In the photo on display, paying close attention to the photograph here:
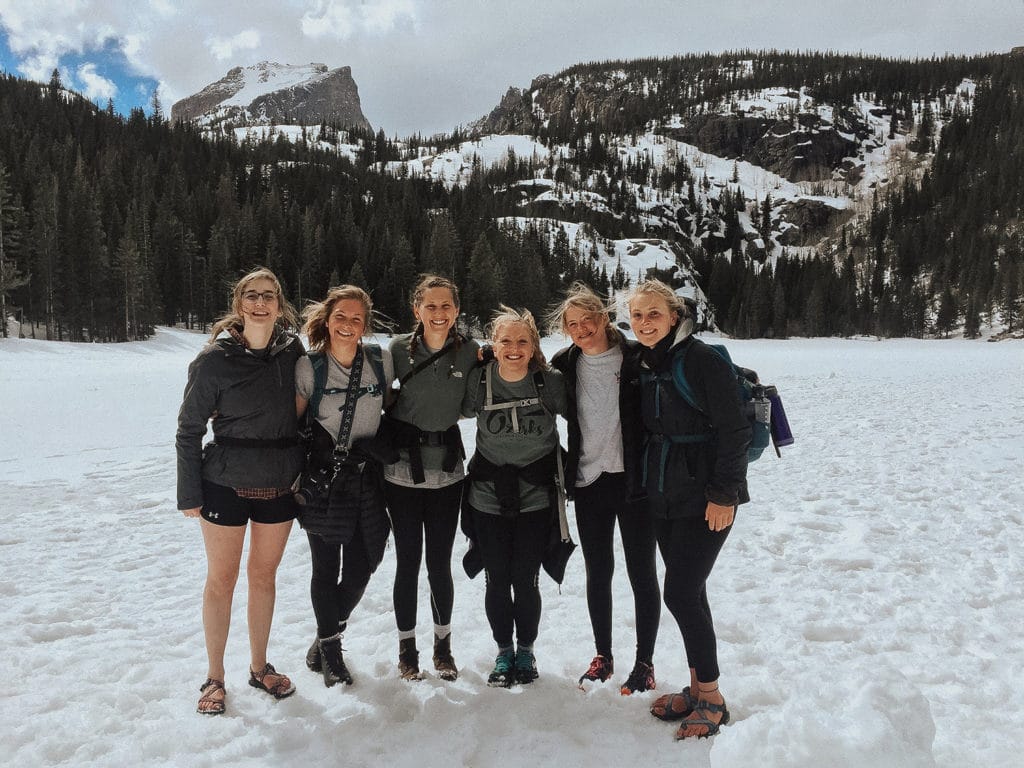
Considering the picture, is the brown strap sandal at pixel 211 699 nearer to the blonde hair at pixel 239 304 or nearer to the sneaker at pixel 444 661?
the sneaker at pixel 444 661

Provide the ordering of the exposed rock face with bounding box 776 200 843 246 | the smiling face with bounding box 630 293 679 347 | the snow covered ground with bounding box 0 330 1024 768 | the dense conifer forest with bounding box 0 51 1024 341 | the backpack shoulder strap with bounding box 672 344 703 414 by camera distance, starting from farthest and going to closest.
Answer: the exposed rock face with bounding box 776 200 843 246
the dense conifer forest with bounding box 0 51 1024 341
the smiling face with bounding box 630 293 679 347
the backpack shoulder strap with bounding box 672 344 703 414
the snow covered ground with bounding box 0 330 1024 768

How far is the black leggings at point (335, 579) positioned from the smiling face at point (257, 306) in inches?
47.1

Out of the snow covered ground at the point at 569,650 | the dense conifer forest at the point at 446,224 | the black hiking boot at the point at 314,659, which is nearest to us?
the snow covered ground at the point at 569,650

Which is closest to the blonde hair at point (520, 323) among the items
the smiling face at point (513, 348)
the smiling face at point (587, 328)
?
the smiling face at point (513, 348)

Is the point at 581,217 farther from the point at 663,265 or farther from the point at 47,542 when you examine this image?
the point at 47,542

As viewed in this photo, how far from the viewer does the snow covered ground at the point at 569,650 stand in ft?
8.70

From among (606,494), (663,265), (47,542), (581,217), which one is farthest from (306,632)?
(581,217)

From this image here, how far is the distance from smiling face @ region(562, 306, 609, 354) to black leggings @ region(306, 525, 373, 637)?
1.64 metres

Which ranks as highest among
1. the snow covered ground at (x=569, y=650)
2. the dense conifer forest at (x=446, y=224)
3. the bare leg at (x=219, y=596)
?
the dense conifer forest at (x=446, y=224)

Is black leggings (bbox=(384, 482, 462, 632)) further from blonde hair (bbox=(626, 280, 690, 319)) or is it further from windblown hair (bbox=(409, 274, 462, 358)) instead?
blonde hair (bbox=(626, 280, 690, 319))

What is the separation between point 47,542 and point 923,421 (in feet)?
47.4

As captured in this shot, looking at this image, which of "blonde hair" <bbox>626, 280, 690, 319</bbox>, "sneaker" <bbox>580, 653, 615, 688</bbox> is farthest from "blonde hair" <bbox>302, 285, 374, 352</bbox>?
"sneaker" <bbox>580, 653, 615, 688</bbox>

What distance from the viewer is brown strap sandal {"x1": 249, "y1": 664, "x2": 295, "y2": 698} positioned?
Result: 311 centimetres

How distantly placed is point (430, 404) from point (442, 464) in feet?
1.12
